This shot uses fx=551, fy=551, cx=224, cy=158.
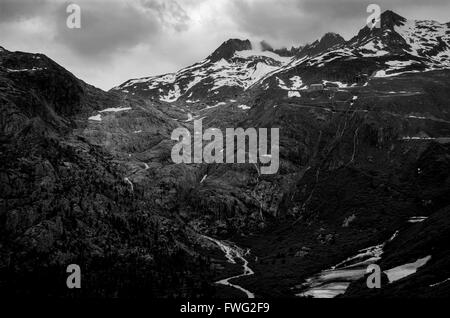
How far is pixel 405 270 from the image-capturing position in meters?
190

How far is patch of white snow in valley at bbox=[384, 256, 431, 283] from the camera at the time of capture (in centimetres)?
18488

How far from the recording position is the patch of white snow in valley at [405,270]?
184875 millimetres
